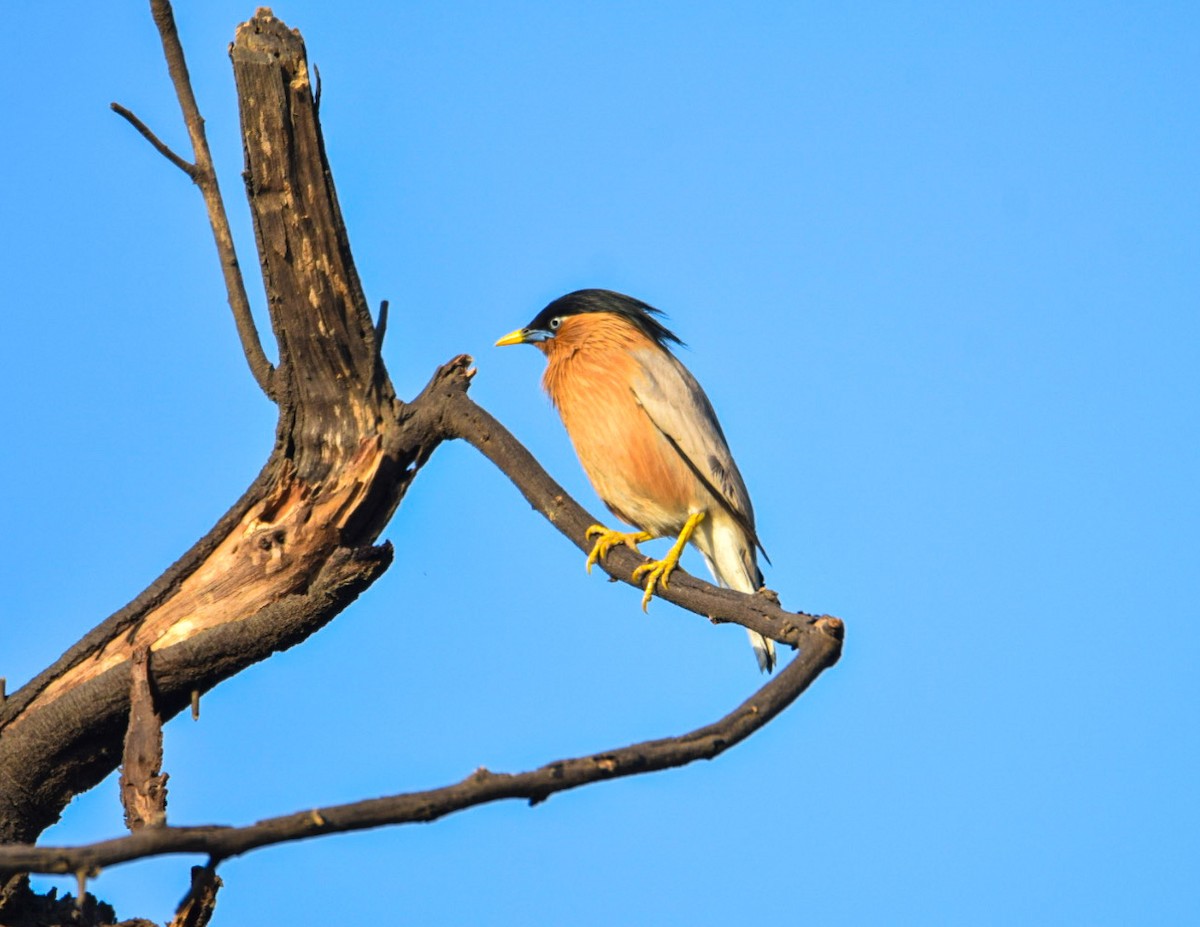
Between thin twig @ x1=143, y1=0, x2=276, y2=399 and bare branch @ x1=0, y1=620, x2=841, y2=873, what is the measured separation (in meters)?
2.99

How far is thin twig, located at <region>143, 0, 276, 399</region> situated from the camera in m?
5.55

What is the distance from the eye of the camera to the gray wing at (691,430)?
618cm

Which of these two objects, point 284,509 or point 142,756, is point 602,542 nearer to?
point 284,509

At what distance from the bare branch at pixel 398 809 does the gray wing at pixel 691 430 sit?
274cm

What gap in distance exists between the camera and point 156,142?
554cm

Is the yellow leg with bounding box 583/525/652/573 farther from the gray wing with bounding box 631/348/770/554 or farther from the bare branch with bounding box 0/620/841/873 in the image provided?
the bare branch with bounding box 0/620/841/873

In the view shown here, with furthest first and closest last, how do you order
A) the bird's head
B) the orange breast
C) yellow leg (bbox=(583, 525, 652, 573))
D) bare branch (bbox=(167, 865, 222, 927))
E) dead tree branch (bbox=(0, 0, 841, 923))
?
the bird's head
the orange breast
yellow leg (bbox=(583, 525, 652, 573))
dead tree branch (bbox=(0, 0, 841, 923))
bare branch (bbox=(167, 865, 222, 927))

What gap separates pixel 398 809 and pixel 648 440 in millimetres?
3409

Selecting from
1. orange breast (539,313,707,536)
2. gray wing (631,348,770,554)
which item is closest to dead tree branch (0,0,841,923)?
orange breast (539,313,707,536)

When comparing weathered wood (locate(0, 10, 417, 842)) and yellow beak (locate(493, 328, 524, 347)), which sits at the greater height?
yellow beak (locate(493, 328, 524, 347))

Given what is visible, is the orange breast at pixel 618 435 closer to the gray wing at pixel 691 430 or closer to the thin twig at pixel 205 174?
the gray wing at pixel 691 430

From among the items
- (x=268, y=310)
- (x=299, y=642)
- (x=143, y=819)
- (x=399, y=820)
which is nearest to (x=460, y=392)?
(x=268, y=310)

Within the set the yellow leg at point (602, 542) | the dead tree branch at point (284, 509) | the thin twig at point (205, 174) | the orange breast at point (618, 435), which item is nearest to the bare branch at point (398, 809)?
the dead tree branch at point (284, 509)

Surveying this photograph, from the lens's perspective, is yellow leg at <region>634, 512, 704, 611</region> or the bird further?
the bird
